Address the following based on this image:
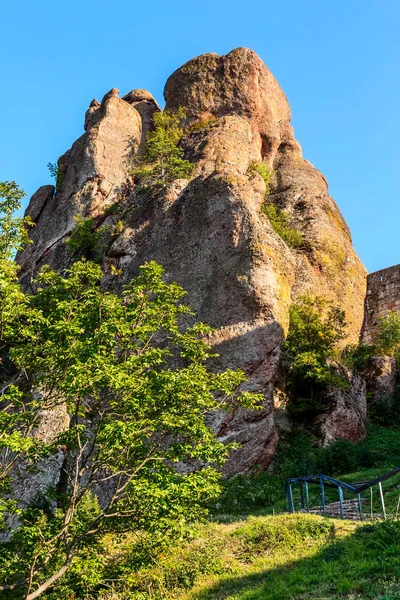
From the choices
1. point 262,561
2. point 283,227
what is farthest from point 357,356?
point 262,561

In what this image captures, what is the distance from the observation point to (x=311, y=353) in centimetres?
2089

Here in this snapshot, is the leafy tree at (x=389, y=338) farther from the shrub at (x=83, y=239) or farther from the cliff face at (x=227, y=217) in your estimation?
the shrub at (x=83, y=239)

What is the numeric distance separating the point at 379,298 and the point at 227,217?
12780mm

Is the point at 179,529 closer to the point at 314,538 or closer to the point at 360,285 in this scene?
the point at 314,538

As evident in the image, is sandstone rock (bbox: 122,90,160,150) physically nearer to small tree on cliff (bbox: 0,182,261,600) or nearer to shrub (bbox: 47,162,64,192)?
shrub (bbox: 47,162,64,192)

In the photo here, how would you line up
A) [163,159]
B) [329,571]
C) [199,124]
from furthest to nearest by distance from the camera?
[199,124] < [163,159] < [329,571]

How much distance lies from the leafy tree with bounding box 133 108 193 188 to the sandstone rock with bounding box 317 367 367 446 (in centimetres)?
1180

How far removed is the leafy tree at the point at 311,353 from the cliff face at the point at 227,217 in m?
1.07

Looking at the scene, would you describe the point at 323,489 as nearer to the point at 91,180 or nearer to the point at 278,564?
the point at 278,564

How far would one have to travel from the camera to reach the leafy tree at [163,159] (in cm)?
2650

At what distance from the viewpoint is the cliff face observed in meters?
19.0

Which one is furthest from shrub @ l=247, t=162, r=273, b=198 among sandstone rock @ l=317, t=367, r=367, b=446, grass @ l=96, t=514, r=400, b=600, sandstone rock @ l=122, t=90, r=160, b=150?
grass @ l=96, t=514, r=400, b=600

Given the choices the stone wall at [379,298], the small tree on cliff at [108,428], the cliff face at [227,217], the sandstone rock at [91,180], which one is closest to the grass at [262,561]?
the small tree on cliff at [108,428]

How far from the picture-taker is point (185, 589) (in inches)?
408
